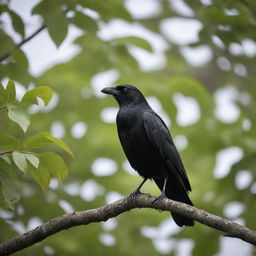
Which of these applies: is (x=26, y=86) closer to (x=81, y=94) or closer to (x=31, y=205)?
(x=31, y=205)

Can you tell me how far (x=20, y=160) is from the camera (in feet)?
10.8

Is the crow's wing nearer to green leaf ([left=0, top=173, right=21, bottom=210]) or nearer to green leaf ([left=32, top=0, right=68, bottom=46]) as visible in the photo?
green leaf ([left=32, top=0, right=68, bottom=46])

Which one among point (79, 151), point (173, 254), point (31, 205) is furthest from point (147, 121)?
point (173, 254)

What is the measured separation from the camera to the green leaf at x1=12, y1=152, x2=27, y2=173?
325 centimetres

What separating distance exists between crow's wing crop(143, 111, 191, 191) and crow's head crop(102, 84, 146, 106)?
A: 61 cm

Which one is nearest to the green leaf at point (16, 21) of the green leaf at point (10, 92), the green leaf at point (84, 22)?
the green leaf at point (84, 22)

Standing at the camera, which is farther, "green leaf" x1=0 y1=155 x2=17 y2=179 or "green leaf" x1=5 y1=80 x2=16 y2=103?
"green leaf" x1=0 y1=155 x2=17 y2=179

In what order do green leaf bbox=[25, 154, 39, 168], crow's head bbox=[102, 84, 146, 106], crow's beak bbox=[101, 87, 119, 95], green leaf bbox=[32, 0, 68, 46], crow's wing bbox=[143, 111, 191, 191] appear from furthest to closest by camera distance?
crow's beak bbox=[101, 87, 119, 95] → crow's head bbox=[102, 84, 146, 106] → crow's wing bbox=[143, 111, 191, 191] → green leaf bbox=[32, 0, 68, 46] → green leaf bbox=[25, 154, 39, 168]

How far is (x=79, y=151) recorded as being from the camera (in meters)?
6.79

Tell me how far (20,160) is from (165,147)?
8.79 ft

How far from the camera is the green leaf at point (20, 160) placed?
10.6ft

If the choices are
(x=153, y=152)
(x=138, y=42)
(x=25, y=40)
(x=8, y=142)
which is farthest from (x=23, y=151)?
(x=138, y=42)

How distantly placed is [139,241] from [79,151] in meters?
1.60

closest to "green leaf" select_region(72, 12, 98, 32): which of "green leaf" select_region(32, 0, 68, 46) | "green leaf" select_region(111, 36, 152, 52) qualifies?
"green leaf" select_region(32, 0, 68, 46)
